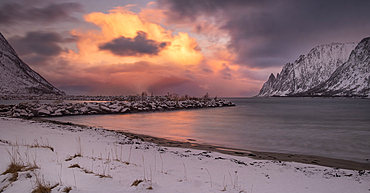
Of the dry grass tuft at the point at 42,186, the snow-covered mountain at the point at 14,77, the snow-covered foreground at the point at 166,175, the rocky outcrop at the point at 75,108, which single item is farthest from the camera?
the snow-covered mountain at the point at 14,77

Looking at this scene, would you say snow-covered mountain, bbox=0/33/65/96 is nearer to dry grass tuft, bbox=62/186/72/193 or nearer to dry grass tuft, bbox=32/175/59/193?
dry grass tuft, bbox=32/175/59/193

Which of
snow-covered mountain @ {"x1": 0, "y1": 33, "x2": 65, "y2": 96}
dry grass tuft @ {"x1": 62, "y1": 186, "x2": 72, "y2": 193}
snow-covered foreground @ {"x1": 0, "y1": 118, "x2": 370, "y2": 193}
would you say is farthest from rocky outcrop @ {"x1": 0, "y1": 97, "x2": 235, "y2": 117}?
snow-covered mountain @ {"x1": 0, "y1": 33, "x2": 65, "y2": 96}

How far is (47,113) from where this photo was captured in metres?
19.0

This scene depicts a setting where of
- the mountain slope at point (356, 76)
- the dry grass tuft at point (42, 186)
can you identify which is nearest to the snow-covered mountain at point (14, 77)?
the dry grass tuft at point (42, 186)

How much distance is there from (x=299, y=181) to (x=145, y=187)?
12.2ft

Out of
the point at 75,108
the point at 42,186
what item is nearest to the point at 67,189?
the point at 42,186

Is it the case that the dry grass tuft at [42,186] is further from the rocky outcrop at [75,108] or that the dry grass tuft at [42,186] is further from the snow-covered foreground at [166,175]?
the rocky outcrop at [75,108]

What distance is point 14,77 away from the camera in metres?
84.8

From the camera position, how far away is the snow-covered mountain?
78.2 metres

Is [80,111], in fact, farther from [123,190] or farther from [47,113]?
[123,190]

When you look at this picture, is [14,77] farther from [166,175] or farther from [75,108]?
[166,175]

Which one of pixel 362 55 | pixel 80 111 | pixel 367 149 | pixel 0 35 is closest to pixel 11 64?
pixel 0 35

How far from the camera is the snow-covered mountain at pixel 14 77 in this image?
78.2m

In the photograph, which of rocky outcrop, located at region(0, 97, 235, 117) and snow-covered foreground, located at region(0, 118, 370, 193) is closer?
snow-covered foreground, located at region(0, 118, 370, 193)
